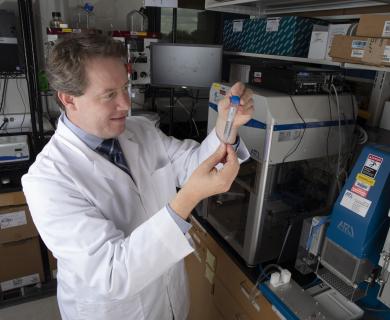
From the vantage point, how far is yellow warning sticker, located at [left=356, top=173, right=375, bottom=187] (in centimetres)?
92

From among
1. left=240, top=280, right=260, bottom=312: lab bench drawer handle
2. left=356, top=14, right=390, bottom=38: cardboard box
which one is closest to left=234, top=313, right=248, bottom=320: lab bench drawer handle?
left=240, top=280, right=260, bottom=312: lab bench drawer handle

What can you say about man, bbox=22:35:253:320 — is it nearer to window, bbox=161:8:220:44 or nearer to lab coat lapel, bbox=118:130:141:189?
lab coat lapel, bbox=118:130:141:189

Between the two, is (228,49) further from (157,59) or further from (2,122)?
(2,122)

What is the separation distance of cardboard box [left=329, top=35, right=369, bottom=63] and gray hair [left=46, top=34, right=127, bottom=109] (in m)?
0.73

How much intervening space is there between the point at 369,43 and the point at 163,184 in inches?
31.9

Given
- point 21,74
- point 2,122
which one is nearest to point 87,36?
point 21,74

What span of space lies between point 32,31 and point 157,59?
72cm

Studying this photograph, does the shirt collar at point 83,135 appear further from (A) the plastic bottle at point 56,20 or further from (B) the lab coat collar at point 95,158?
(A) the plastic bottle at point 56,20

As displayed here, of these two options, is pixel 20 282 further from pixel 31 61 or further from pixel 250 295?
pixel 250 295

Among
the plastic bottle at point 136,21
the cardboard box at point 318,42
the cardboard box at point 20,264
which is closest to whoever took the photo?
the cardboard box at point 318,42

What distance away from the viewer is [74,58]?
0.85m

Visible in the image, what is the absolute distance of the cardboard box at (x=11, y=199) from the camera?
1.86m

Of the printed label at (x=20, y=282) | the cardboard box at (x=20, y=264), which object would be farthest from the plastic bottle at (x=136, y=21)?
the printed label at (x=20, y=282)

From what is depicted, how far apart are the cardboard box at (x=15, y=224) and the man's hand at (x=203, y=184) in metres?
1.55
